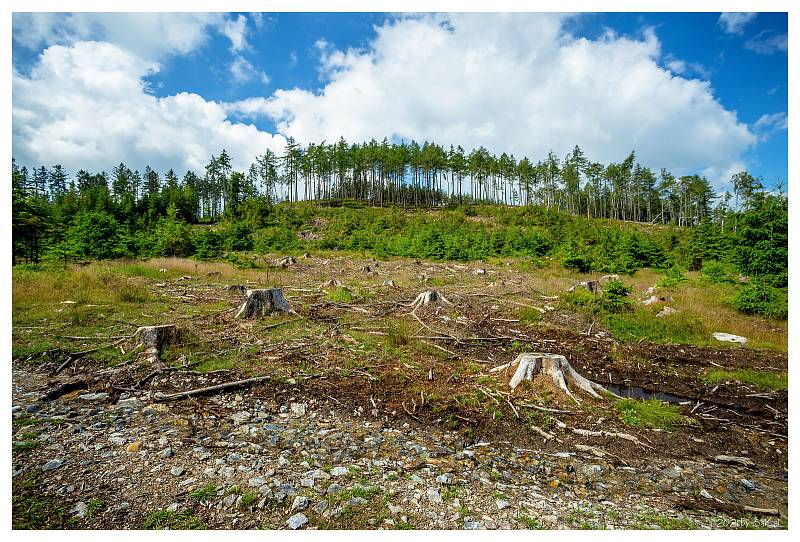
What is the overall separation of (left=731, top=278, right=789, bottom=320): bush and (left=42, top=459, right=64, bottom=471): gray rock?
18735mm

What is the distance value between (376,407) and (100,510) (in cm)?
381

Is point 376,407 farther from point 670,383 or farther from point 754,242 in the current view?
point 754,242

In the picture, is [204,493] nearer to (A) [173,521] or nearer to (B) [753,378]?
(A) [173,521]

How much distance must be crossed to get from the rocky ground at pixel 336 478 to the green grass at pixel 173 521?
0.01 metres

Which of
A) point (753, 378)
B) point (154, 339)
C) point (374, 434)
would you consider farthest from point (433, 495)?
point (753, 378)

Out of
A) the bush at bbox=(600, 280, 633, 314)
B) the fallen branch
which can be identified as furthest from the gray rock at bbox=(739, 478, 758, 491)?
the bush at bbox=(600, 280, 633, 314)

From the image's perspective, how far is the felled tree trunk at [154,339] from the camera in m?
7.96

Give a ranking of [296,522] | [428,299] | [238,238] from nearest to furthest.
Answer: [296,522], [428,299], [238,238]

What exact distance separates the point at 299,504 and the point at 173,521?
4.09 feet

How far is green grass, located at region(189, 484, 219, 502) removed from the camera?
145 inches

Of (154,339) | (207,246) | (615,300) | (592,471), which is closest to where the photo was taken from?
(592,471)

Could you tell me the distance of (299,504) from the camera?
3.64 m

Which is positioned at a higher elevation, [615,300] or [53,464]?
[615,300]

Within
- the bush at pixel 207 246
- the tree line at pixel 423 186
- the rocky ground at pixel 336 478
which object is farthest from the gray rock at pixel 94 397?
the tree line at pixel 423 186
